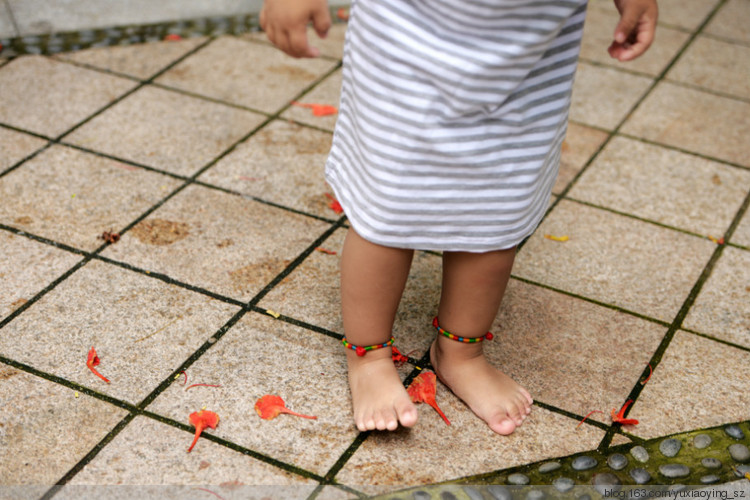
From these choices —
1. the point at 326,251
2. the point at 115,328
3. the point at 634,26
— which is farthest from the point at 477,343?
the point at 115,328

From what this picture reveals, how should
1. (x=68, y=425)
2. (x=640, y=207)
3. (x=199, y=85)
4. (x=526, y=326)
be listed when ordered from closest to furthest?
(x=68, y=425), (x=526, y=326), (x=640, y=207), (x=199, y=85)

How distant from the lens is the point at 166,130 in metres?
2.65

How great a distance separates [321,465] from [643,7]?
→ 1.09 m

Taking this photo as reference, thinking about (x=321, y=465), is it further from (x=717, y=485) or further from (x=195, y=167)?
(x=195, y=167)

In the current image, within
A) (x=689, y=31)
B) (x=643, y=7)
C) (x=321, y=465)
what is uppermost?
(x=643, y=7)

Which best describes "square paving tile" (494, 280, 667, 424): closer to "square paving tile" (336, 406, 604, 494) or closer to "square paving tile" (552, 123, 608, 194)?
"square paving tile" (336, 406, 604, 494)

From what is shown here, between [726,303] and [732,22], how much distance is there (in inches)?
80.2

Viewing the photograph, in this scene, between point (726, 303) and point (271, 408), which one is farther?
point (726, 303)

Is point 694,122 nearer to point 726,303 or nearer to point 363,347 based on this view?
point 726,303

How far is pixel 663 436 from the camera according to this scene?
1.76 m

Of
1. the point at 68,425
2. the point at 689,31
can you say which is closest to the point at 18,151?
the point at 68,425

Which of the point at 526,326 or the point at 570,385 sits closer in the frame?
→ the point at 570,385

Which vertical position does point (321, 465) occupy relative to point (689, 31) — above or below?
above

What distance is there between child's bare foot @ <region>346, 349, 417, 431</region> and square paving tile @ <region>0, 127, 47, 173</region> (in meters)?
1.31
